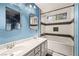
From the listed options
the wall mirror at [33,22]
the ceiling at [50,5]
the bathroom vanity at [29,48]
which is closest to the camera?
the bathroom vanity at [29,48]

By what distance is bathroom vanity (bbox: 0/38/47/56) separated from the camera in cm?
146

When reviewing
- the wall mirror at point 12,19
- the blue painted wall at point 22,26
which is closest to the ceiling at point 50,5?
the blue painted wall at point 22,26

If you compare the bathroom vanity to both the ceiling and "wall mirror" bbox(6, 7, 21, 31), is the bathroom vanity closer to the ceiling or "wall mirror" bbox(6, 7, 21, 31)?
"wall mirror" bbox(6, 7, 21, 31)

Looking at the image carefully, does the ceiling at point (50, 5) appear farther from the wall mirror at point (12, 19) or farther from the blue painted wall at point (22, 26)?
the wall mirror at point (12, 19)

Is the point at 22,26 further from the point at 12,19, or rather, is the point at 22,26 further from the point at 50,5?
the point at 50,5

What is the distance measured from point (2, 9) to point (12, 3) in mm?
226

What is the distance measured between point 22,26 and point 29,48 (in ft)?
1.64

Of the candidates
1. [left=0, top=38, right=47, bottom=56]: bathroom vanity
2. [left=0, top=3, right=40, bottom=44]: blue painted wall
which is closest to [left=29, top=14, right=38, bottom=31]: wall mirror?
[left=0, top=3, right=40, bottom=44]: blue painted wall

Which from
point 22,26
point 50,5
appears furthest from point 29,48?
point 50,5

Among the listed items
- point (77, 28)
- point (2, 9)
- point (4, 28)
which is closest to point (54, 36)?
point (77, 28)

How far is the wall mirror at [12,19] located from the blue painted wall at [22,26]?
0.06m

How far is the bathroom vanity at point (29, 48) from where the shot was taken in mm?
1460

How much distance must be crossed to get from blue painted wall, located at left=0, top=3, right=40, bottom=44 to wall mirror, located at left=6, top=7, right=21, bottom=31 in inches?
2.2

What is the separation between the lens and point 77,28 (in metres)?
1.72
